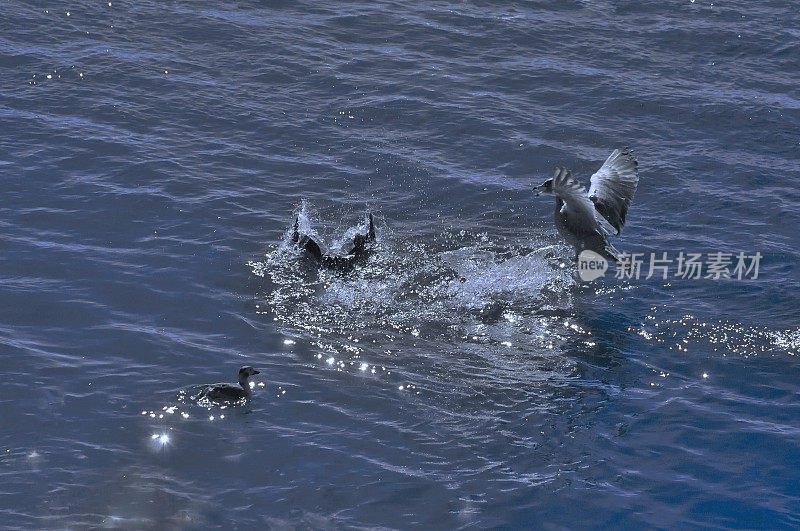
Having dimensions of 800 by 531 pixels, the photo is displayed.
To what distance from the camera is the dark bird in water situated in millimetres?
19656

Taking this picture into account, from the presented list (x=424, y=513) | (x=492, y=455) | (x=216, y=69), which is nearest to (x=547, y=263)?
(x=492, y=455)

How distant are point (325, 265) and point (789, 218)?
8907 millimetres

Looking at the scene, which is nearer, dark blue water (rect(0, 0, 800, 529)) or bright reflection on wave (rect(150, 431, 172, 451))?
dark blue water (rect(0, 0, 800, 529))

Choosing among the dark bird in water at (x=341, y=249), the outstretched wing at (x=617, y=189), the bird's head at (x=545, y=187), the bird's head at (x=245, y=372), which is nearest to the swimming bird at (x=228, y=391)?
the bird's head at (x=245, y=372)

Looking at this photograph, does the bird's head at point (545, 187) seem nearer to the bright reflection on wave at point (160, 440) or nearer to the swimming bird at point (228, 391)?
the swimming bird at point (228, 391)

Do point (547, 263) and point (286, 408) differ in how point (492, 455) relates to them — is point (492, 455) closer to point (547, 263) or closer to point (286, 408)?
point (286, 408)

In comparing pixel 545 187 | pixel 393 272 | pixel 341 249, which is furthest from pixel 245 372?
pixel 545 187

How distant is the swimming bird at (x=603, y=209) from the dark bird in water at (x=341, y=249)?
310 centimetres

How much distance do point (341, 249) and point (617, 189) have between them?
16.1 ft

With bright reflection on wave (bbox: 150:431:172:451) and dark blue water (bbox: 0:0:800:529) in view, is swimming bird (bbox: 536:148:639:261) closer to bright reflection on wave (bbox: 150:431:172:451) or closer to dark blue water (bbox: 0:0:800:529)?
dark blue water (bbox: 0:0:800:529)

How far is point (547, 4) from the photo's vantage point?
98.7 feet

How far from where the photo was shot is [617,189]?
1995 centimetres

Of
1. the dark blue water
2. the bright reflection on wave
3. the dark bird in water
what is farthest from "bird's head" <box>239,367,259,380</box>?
the dark bird in water

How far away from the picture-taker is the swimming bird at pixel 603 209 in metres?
19.5
